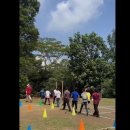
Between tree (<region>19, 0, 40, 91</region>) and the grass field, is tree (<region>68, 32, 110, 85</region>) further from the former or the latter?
the grass field

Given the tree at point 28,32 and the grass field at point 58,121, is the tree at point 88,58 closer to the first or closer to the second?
the tree at point 28,32

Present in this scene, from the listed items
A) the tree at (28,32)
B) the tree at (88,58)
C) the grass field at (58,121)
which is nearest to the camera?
the grass field at (58,121)

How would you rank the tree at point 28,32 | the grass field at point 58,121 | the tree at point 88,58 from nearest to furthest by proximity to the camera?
the grass field at point 58,121
the tree at point 28,32
the tree at point 88,58

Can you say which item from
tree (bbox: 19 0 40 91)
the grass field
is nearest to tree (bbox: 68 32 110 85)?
tree (bbox: 19 0 40 91)

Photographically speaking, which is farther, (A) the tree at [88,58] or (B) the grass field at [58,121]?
(A) the tree at [88,58]

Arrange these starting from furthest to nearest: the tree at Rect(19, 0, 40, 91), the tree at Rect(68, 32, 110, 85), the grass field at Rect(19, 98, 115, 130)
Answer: the tree at Rect(68, 32, 110, 85) → the tree at Rect(19, 0, 40, 91) → the grass field at Rect(19, 98, 115, 130)

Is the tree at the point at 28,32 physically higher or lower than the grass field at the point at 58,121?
higher

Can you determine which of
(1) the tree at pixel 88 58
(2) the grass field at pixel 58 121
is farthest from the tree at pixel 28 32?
(2) the grass field at pixel 58 121

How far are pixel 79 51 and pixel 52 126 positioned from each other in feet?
143

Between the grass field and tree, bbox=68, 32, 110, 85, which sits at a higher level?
tree, bbox=68, 32, 110, 85

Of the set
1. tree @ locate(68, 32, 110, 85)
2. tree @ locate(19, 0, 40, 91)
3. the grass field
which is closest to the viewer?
the grass field
